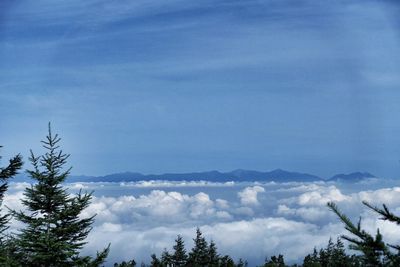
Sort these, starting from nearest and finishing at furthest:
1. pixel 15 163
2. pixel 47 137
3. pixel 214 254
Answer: pixel 47 137
pixel 15 163
pixel 214 254

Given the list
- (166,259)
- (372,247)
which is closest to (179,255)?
(166,259)

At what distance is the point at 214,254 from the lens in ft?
349

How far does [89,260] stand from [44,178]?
381 cm

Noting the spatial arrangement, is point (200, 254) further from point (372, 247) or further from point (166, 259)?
point (372, 247)

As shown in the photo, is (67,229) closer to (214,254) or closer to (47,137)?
(47,137)

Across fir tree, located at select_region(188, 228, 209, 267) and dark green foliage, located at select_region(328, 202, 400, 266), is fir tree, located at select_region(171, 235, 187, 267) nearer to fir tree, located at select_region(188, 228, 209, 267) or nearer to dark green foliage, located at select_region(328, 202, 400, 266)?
fir tree, located at select_region(188, 228, 209, 267)

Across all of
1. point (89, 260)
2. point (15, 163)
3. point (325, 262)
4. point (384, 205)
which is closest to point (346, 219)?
point (384, 205)

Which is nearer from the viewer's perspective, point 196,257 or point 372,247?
point 372,247

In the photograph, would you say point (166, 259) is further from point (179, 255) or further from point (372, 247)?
point (372, 247)

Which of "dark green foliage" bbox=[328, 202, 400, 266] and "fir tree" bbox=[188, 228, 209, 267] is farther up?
"fir tree" bbox=[188, 228, 209, 267]

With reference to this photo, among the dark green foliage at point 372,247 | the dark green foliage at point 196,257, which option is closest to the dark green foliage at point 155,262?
the dark green foliage at point 196,257

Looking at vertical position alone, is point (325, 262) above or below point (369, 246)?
above

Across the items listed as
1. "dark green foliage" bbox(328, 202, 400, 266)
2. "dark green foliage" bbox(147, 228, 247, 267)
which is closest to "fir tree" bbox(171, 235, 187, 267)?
"dark green foliage" bbox(147, 228, 247, 267)

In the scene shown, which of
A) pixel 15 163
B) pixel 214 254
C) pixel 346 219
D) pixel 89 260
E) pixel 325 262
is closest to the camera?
pixel 346 219
